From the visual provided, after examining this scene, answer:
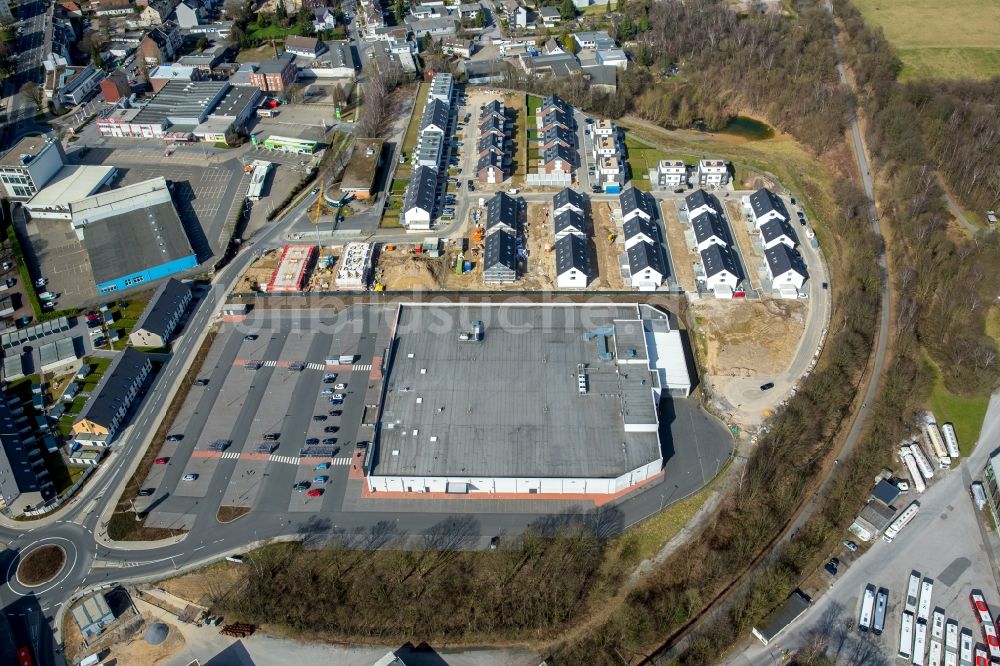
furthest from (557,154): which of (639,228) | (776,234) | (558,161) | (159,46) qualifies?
(159,46)

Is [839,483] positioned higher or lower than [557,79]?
lower

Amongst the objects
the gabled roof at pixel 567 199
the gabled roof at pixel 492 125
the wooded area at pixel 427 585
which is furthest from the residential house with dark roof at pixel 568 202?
the wooded area at pixel 427 585

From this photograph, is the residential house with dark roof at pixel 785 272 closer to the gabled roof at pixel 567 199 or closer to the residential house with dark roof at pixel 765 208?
the residential house with dark roof at pixel 765 208

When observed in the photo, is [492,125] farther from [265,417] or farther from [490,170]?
[265,417]

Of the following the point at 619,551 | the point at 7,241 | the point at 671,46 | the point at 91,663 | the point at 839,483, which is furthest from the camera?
the point at 671,46

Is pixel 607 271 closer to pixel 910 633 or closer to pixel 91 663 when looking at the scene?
pixel 910 633

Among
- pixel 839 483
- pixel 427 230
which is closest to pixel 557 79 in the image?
pixel 427 230

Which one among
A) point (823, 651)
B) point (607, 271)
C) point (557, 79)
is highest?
point (557, 79)
